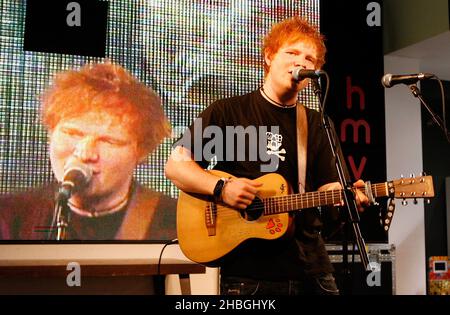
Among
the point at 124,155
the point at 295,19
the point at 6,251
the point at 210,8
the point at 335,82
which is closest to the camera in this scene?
the point at 295,19

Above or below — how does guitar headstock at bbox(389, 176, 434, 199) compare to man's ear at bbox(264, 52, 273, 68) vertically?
below

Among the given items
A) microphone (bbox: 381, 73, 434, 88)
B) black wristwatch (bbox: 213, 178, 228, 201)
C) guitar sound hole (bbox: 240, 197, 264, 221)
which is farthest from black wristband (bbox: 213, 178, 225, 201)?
microphone (bbox: 381, 73, 434, 88)

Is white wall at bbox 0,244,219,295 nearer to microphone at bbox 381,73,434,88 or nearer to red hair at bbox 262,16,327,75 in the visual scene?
red hair at bbox 262,16,327,75

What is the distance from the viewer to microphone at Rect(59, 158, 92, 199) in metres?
3.06

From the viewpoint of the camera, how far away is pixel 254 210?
6.53ft

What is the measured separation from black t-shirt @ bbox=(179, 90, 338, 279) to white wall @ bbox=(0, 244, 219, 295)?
1313mm

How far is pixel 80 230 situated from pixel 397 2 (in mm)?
2977

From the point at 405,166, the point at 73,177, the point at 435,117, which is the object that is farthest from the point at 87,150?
the point at 405,166

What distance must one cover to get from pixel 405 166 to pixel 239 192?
2.65 metres

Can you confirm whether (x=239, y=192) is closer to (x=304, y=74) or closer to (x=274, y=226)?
(x=274, y=226)

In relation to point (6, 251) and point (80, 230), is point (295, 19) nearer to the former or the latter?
point (80, 230)

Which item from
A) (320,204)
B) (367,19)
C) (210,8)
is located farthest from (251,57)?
(320,204)

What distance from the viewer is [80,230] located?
10.1 feet

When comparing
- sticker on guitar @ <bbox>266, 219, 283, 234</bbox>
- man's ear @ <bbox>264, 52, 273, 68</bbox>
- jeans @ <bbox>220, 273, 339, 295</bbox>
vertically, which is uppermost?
man's ear @ <bbox>264, 52, 273, 68</bbox>
